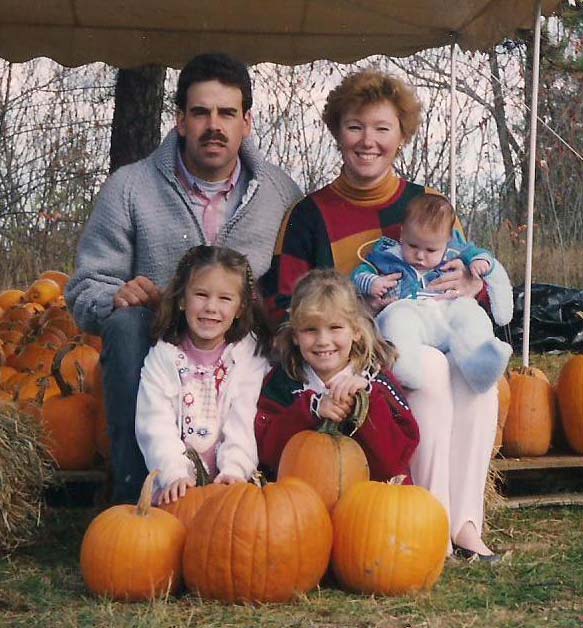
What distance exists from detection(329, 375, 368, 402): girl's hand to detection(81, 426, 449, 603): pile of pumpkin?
0.79 ft

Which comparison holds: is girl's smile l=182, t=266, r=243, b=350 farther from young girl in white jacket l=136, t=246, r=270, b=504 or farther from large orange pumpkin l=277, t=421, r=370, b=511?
large orange pumpkin l=277, t=421, r=370, b=511

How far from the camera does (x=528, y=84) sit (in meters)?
9.55

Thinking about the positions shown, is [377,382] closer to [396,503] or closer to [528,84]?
[396,503]

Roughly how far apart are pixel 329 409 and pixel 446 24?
7.90 ft

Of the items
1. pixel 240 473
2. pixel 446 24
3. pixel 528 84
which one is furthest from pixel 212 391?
pixel 528 84

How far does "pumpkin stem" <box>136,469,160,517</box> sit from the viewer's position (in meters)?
2.57

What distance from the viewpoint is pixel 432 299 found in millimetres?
3127

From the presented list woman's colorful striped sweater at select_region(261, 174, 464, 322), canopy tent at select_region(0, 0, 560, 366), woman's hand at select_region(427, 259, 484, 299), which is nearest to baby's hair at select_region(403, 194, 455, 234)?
woman's hand at select_region(427, 259, 484, 299)

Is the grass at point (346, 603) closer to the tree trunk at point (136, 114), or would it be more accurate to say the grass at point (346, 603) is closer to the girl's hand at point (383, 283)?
the girl's hand at point (383, 283)

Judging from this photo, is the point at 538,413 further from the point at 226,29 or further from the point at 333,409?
the point at 226,29

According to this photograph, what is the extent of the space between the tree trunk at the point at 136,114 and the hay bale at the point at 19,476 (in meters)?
2.84

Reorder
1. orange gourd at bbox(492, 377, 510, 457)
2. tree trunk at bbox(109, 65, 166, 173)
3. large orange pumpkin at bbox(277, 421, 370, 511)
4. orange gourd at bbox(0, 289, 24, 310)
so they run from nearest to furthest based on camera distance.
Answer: large orange pumpkin at bbox(277, 421, 370, 511) < orange gourd at bbox(492, 377, 510, 457) < orange gourd at bbox(0, 289, 24, 310) < tree trunk at bbox(109, 65, 166, 173)

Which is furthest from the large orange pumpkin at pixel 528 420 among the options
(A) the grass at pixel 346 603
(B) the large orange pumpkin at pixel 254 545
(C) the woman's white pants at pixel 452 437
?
(B) the large orange pumpkin at pixel 254 545

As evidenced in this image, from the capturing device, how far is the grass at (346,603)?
7.89ft
